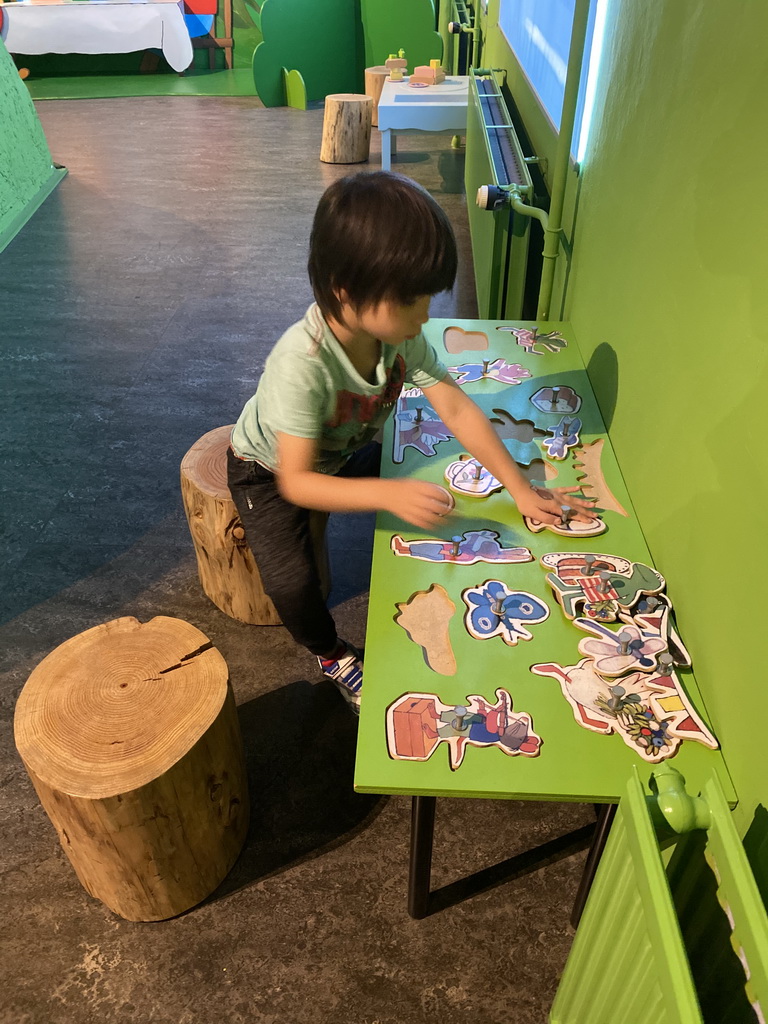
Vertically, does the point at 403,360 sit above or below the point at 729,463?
below

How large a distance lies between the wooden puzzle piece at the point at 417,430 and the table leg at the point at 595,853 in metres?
0.80

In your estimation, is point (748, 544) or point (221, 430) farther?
point (221, 430)

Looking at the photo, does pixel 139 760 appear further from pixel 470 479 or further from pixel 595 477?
pixel 595 477

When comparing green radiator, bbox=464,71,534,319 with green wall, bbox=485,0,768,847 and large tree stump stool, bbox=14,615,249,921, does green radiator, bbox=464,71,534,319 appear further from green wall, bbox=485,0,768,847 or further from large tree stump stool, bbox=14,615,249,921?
large tree stump stool, bbox=14,615,249,921

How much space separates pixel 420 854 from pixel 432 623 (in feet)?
1.48

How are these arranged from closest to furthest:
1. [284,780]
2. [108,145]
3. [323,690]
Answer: [284,780], [323,690], [108,145]

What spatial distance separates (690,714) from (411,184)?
956 millimetres

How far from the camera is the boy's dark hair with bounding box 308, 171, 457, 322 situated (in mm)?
1208

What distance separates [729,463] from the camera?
1.10 metres

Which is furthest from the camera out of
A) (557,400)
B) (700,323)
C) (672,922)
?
(557,400)

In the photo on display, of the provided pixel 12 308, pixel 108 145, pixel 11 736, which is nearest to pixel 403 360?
pixel 11 736

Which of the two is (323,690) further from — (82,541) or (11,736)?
(82,541)

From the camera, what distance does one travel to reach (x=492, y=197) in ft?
7.46

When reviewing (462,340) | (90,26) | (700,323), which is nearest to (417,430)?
(462,340)
